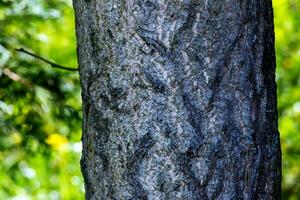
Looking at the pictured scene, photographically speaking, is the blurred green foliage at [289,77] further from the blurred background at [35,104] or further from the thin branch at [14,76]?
the thin branch at [14,76]

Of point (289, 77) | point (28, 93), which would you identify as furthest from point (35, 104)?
point (289, 77)

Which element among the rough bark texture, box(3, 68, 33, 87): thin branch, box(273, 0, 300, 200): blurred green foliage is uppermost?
box(273, 0, 300, 200): blurred green foliage

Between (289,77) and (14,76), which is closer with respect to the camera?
(14,76)

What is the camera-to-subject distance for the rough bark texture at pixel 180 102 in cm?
139

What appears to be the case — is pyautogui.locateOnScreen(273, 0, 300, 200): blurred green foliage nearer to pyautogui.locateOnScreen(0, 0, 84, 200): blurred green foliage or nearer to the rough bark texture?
pyautogui.locateOnScreen(0, 0, 84, 200): blurred green foliage

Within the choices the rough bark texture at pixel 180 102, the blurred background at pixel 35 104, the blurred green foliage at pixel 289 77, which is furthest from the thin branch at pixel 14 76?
the blurred green foliage at pixel 289 77

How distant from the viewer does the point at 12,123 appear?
121 inches

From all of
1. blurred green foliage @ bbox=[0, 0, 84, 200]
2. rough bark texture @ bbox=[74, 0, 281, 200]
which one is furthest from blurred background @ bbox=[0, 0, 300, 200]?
rough bark texture @ bbox=[74, 0, 281, 200]

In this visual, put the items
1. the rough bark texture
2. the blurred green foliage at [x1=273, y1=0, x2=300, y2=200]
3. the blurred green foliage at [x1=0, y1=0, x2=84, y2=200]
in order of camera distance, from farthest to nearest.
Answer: the blurred green foliage at [x1=273, y1=0, x2=300, y2=200] → the blurred green foliage at [x1=0, y1=0, x2=84, y2=200] → the rough bark texture

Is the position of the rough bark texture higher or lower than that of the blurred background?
lower

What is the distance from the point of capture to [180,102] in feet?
4.57

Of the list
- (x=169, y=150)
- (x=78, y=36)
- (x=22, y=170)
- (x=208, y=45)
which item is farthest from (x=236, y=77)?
(x=22, y=170)

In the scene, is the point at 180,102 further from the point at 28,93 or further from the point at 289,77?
the point at 289,77

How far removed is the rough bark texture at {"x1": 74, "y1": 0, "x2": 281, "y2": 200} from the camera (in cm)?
139
